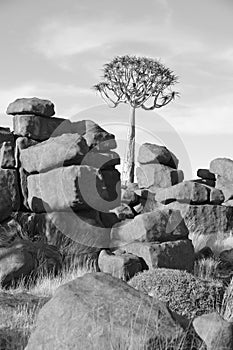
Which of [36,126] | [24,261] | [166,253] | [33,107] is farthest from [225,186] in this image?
[24,261]

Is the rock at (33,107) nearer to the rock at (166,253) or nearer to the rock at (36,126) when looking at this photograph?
the rock at (36,126)

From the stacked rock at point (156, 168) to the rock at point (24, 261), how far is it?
9.97 metres

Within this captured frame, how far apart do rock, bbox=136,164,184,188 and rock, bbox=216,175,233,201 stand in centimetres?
159

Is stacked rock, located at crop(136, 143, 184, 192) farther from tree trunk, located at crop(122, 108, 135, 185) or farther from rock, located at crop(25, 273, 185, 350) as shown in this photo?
rock, located at crop(25, 273, 185, 350)

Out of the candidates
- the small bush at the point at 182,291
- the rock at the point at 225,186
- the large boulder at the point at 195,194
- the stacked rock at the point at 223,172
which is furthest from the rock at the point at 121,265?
the stacked rock at the point at 223,172

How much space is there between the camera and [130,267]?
11289 millimetres

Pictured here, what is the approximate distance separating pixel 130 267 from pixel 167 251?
1199 mm

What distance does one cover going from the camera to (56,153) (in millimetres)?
14273

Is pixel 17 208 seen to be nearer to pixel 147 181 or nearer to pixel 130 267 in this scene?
pixel 130 267

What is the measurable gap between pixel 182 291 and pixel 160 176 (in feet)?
43.4

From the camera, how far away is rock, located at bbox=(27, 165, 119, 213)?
539 inches

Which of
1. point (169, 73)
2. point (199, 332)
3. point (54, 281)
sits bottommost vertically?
point (54, 281)

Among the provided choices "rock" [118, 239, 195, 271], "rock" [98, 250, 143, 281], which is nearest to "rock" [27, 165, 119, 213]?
"rock" [118, 239, 195, 271]

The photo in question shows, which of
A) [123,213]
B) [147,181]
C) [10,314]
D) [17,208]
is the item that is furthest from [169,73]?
[10,314]
